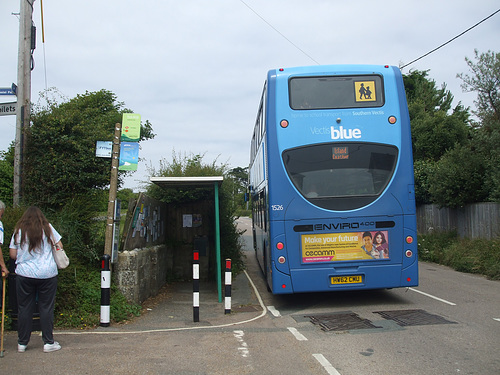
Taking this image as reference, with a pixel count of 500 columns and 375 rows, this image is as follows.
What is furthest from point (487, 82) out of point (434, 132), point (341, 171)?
point (341, 171)

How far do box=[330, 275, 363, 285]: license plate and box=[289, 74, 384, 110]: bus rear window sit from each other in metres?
3.07

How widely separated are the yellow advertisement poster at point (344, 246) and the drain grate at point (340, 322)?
989 millimetres

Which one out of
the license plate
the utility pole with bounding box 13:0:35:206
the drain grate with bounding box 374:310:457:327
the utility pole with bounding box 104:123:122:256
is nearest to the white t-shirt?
the utility pole with bounding box 104:123:122:256

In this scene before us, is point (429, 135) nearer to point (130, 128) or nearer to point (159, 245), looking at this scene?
point (159, 245)

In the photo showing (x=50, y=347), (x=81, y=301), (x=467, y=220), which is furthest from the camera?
(x=467, y=220)

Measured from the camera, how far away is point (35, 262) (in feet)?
18.8

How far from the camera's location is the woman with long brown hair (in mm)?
5715

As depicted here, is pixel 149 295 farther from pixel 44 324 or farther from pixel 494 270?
pixel 494 270

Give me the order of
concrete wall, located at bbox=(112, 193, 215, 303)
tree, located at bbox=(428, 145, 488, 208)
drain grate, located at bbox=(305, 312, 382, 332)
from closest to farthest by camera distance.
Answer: drain grate, located at bbox=(305, 312, 382, 332)
concrete wall, located at bbox=(112, 193, 215, 303)
tree, located at bbox=(428, 145, 488, 208)

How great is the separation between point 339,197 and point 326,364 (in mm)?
3747

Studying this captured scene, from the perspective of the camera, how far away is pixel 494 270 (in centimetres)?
1253

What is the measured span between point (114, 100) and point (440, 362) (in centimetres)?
4303

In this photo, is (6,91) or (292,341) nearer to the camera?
(292,341)

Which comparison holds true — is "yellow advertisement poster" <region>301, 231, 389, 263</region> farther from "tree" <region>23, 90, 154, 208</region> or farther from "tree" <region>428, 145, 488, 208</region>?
"tree" <region>428, 145, 488, 208</region>
